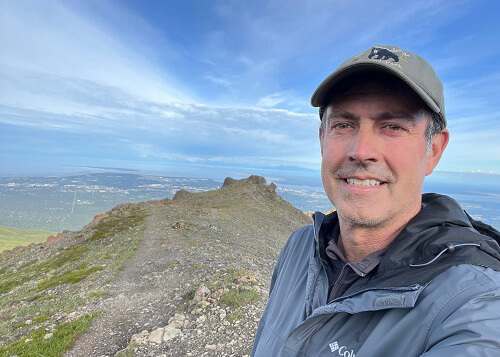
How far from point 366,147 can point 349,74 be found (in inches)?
30.7

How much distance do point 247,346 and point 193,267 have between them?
907cm

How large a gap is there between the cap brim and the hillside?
9916 mm

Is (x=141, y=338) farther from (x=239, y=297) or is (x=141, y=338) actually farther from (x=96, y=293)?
(x=96, y=293)

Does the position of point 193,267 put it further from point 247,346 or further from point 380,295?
point 380,295

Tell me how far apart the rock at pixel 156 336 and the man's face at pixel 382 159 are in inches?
418

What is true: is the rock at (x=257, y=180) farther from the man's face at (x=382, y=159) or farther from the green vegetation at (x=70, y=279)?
the man's face at (x=382, y=159)

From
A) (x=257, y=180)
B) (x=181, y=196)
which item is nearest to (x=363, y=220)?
(x=181, y=196)

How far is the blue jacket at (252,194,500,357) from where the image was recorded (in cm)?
197

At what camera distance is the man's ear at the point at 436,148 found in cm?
321

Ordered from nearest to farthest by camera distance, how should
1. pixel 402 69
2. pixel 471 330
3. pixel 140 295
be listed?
pixel 471 330, pixel 402 69, pixel 140 295

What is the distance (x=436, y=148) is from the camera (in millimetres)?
3271

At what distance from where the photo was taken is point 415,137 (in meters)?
3.01

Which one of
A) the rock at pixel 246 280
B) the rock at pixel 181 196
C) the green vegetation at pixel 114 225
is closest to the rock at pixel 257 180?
the rock at pixel 181 196

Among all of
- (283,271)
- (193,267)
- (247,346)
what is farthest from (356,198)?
(193,267)
